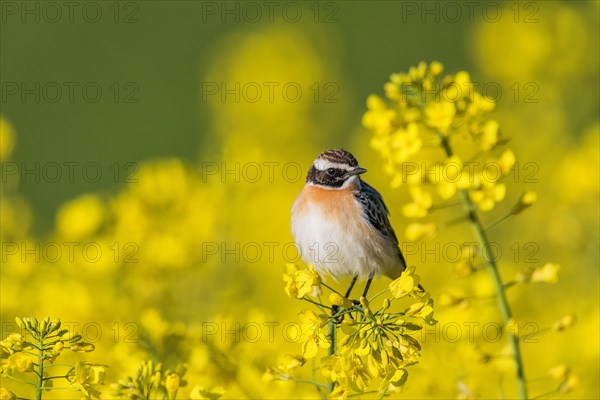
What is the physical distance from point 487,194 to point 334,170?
73.1 inches

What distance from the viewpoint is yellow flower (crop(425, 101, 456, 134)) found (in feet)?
12.9

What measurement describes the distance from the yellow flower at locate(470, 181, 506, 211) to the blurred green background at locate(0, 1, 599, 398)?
941mm

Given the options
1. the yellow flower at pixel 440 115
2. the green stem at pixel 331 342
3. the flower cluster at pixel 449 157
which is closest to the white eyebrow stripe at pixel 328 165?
the flower cluster at pixel 449 157

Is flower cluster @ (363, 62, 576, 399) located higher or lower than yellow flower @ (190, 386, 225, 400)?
higher

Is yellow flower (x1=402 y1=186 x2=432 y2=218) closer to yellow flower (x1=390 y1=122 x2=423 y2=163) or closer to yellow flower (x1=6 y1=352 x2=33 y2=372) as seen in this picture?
yellow flower (x1=390 y1=122 x2=423 y2=163)

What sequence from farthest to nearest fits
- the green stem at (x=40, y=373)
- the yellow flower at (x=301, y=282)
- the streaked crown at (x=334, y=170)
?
1. the streaked crown at (x=334, y=170)
2. the yellow flower at (x=301, y=282)
3. the green stem at (x=40, y=373)

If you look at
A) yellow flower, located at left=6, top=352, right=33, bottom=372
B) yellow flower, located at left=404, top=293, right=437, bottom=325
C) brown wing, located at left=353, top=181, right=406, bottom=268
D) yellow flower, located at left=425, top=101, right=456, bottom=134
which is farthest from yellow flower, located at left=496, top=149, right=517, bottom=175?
yellow flower, located at left=6, top=352, right=33, bottom=372

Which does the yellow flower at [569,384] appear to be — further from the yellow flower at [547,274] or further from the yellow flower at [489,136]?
the yellow flower at [489,136]

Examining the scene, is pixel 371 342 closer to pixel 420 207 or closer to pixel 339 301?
pixel 339 301

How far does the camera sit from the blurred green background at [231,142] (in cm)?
561

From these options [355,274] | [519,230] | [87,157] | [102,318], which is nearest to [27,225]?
[102,318]

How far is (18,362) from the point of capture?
3270 millimetres

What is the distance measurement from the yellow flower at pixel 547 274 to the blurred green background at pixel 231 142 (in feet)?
2.18

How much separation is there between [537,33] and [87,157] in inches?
326
